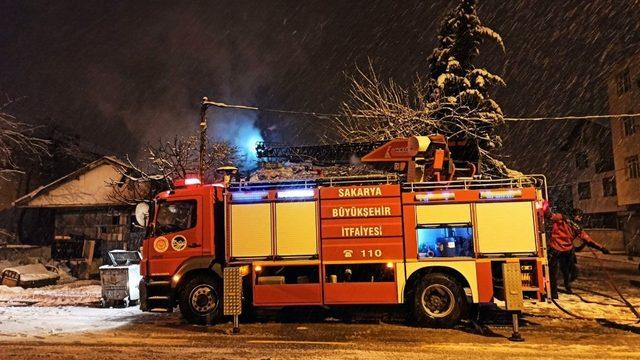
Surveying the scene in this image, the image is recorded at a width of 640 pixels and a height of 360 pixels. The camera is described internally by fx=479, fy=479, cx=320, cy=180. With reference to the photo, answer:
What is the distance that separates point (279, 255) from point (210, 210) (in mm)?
1711

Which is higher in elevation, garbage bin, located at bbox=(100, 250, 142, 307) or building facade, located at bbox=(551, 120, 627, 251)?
building facade, located at bbox=(551, 120, 627, 251)

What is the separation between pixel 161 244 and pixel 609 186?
37693mm

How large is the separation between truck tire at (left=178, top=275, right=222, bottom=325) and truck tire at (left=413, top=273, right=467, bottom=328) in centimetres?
386

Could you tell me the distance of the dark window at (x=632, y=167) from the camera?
31.4 metres

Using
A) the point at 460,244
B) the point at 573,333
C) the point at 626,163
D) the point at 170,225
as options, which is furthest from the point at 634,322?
the point at 626,163

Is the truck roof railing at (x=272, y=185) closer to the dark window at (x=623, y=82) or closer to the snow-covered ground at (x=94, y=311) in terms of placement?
the snow-covered ground at (x=94, y=311)

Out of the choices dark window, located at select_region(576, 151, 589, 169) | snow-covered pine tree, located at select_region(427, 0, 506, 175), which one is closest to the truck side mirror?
snow-covered pine tree, located at select_region(427, 0, 506, 175)

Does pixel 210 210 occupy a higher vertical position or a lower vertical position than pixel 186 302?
higher

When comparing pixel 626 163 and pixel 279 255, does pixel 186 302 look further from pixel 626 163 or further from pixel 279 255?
pixel 626 163

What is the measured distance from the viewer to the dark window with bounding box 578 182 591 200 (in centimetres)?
4036

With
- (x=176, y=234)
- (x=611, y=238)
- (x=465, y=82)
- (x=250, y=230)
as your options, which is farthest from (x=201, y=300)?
(x=611, y=238)

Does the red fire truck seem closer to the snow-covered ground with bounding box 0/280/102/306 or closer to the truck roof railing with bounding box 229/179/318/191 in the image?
the truck roof railing with bounding box 229/179/318/191

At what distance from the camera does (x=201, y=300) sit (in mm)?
9531

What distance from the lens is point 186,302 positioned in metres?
9.53
